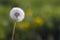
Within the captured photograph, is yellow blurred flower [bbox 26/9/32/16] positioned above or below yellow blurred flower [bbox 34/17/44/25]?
above

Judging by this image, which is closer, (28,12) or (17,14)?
(17,14)

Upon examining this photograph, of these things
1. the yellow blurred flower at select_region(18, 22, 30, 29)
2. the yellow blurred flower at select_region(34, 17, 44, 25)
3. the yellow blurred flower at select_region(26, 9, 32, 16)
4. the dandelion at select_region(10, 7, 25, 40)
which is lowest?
the yellow blurred flower at select_region(18, 22, 30, 29)

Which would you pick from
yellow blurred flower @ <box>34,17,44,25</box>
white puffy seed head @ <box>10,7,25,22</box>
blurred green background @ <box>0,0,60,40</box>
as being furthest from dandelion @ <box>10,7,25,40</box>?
yellow blurred flower @ <box>34,17,44,25</box>

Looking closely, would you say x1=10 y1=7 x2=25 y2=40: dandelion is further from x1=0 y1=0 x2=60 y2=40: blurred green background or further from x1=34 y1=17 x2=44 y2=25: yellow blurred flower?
x1=34 y1=17 x2=44 y2=25: yellow blurred flower

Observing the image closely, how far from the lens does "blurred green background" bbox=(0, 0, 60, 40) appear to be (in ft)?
6.40

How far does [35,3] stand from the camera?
207 centimetres

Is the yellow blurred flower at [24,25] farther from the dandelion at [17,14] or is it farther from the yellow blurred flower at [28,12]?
the dandelion at [17,14]

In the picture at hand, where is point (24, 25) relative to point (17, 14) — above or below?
below

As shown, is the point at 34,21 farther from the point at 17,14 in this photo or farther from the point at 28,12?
the point at 17,14

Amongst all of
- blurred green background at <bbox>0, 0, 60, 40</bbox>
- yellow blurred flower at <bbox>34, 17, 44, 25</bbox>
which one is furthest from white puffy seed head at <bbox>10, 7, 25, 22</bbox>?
yellow blurred flower at <bbox>34, 17, 44, 25</bbox>

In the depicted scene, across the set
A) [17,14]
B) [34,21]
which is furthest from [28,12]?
[17,14]

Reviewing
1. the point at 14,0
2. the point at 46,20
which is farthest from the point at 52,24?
the point at 14,0

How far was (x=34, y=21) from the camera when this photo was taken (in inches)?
79.0

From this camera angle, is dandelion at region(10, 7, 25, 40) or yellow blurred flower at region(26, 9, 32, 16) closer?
dandelion at region(10, 7, 25, 40)
